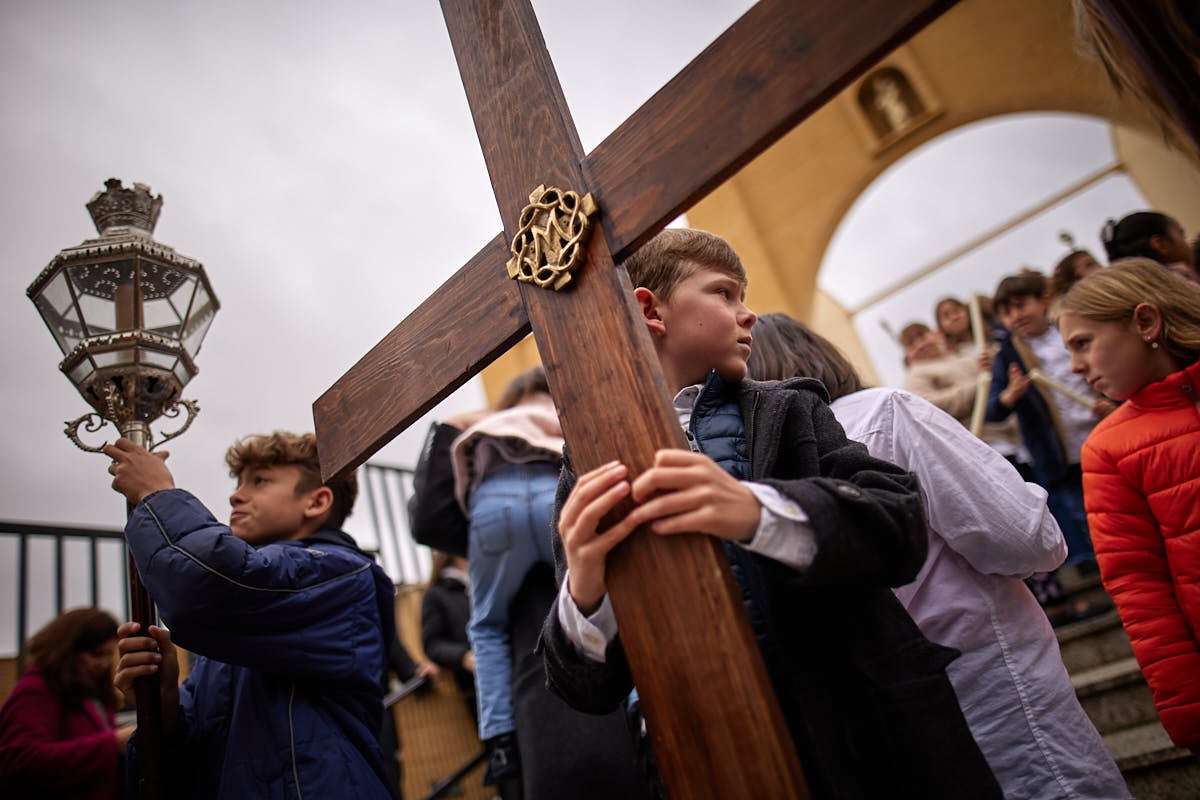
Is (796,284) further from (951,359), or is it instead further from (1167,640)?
(1167,640)

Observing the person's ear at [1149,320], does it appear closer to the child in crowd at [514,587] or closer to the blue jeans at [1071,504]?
the child in crowd at [514,587]

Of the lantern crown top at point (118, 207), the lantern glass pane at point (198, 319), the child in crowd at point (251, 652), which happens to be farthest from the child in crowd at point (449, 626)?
the lantern crown top at point (118, 207)

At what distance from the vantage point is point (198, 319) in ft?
6.35

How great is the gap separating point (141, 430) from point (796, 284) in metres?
6.59

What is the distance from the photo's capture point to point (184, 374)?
187cm

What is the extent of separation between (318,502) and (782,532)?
176 cm

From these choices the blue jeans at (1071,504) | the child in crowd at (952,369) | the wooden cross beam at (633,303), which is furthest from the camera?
the child in crowd at (952,369)

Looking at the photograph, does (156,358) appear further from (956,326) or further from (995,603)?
(956,326)

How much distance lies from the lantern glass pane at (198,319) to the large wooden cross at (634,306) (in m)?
0.89

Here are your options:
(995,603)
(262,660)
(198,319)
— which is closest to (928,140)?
(995,603)

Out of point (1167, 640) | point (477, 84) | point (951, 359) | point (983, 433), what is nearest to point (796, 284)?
point (951, 359)

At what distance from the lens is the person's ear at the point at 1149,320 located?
185 cm

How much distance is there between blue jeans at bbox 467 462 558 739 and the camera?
2.37 meters

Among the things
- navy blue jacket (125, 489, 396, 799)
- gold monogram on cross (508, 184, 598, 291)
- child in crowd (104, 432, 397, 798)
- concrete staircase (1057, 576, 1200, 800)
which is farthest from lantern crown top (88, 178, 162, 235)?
concrete staircase (1057, 576, 1200, 800)
